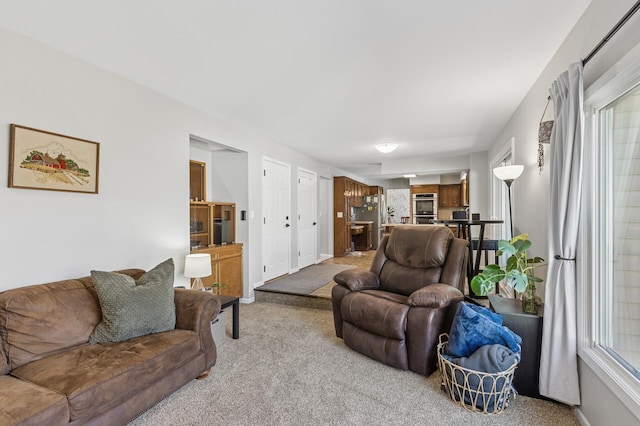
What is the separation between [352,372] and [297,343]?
74 cm

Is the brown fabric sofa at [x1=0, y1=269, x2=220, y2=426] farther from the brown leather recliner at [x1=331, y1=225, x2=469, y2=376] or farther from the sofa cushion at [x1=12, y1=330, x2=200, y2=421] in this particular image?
the brown leather recliner at [x1=331, y1=225, x2=469, y2=376]

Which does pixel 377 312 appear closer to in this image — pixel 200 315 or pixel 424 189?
pixel 200 315

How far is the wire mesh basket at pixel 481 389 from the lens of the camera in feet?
6.29

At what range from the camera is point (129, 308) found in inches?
82.5

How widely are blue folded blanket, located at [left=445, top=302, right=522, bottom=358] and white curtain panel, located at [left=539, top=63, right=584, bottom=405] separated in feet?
0.67

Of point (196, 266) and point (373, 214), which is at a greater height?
point (373, 214)

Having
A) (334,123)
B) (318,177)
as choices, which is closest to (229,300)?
(334,123)

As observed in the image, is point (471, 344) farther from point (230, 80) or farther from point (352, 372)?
point (230, 80)

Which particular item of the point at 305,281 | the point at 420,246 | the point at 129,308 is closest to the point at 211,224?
the point at 305,281

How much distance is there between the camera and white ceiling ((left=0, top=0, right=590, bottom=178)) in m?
1.81

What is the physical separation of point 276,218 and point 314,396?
130 inches

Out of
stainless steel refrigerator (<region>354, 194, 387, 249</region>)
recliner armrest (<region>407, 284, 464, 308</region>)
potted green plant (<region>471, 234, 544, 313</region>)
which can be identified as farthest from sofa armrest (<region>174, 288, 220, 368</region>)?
stainless steel refrigerator (<region>354, 194, 387, 249</region>)

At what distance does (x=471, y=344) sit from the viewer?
2.08m

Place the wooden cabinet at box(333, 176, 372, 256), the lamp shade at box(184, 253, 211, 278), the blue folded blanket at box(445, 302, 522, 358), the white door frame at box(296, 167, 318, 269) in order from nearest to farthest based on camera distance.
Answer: the blue folded blanket at box(445, 302, 522, 358), the lamp shade at box(184, 253, 211, 278), the white door frame at box(296, 167, 318, 269), the wooden cabinet at box(333, 176, 372, 256)
